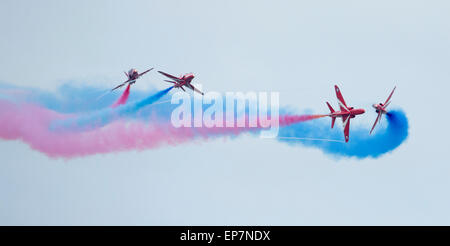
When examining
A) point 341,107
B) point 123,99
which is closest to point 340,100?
point 341,107

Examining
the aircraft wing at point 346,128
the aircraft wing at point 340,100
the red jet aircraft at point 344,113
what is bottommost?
the aircraft wing at point 346,128

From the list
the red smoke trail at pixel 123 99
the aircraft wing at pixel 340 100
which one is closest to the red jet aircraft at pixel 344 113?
the aircraft wing at pixel 340 100

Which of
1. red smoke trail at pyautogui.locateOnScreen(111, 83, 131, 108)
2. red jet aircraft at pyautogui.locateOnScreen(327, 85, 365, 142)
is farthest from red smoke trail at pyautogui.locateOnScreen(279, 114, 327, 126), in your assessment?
red smoke trail at pyautogui.locateOnScreen(111, 83, 131, 108)

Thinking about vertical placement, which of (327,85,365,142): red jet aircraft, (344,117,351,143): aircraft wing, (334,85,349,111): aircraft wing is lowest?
(344,117,351,143): aircraft wing

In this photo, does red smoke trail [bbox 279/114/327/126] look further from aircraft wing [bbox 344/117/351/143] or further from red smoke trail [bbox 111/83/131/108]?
red smoke trail [bbox 111/83/131/108]

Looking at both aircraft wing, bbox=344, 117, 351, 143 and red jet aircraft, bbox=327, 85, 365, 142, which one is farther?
aircraft wing, bbox=344, 117, 351, 143

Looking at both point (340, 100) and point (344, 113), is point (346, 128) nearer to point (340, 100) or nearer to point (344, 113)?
point (344, 113)

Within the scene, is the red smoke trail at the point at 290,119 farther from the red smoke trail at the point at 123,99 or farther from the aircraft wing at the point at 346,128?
the red smoke trail at the point at 123,99

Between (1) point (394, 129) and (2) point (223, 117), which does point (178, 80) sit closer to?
(2) point (223, 117)
